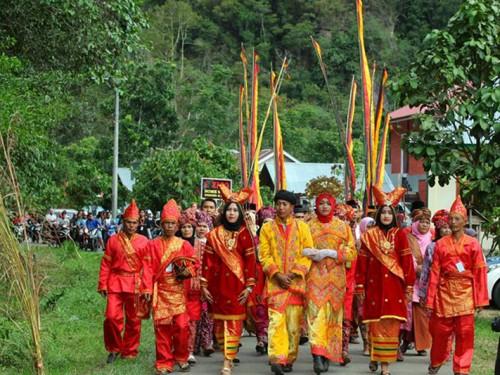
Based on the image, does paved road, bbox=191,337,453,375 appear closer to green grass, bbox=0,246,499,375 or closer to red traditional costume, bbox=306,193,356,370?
red traditional costume, bbox=306,193,356,370

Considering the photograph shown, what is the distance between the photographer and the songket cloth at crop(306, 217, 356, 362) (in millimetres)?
10828

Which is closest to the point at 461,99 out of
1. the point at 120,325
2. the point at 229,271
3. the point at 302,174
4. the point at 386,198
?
the point at 386,198

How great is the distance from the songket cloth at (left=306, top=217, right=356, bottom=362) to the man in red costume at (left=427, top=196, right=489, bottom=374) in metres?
0.97

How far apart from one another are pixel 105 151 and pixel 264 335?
120ft

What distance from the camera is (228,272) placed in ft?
36.6

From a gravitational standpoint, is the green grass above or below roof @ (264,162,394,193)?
below

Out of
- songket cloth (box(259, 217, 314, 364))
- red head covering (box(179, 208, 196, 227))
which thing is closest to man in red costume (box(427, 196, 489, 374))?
songket cloth (box(259, 217, 314, 364))

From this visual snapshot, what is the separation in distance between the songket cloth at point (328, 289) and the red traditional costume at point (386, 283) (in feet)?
0.83

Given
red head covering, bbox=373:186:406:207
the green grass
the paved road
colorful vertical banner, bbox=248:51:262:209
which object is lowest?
the paved road

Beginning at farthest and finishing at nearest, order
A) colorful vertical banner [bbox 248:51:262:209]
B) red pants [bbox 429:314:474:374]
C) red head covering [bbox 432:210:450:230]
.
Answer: colorful vertical banner [bbox 248:51:262:209]
red head covering [bbox 432:210:450:230]
red pants [bbox 429:314:474:374]

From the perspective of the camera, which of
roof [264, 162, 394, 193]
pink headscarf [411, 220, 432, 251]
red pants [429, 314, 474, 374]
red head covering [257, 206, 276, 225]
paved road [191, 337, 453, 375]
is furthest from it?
roof [264, 162, 394, 193]

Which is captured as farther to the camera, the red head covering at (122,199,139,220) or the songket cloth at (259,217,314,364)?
the red head covering at (122,199,139,220)

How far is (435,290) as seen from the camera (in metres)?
10.5

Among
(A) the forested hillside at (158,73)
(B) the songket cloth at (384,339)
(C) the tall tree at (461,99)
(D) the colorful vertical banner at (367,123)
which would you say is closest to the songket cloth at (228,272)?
(B) the songket cloth at (384,339)
